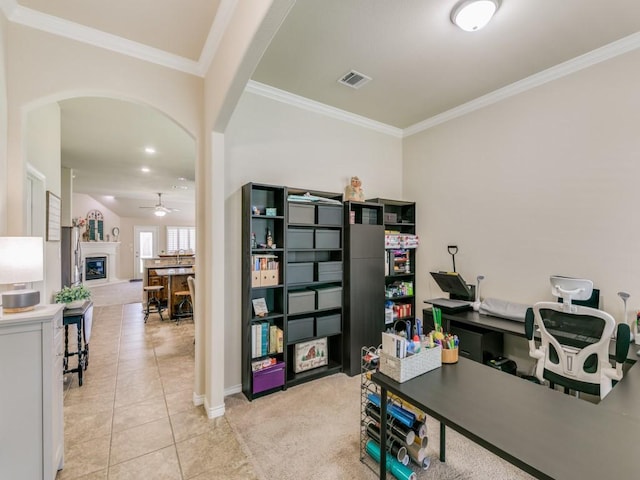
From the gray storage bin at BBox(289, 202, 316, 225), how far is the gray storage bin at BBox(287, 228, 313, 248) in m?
0.10

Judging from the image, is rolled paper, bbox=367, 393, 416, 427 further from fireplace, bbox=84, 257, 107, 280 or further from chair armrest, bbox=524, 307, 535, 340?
fireplace, bbox=84, 257, 107, 280

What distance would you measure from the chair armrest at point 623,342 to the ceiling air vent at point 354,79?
2.82m

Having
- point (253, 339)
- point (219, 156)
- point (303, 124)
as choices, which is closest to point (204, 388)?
point (253, 339)

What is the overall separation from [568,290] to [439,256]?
158 cm

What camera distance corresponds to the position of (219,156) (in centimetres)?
256

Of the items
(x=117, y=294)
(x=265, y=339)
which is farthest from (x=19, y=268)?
(x=117, y=294)

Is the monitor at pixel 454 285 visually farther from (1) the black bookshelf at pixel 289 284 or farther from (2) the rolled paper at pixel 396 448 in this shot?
(2) the rolled paper at pixel 396 448

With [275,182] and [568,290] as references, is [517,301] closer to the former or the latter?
[568,290]

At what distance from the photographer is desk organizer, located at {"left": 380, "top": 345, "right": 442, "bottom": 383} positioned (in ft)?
5.21

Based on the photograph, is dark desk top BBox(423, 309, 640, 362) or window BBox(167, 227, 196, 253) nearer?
dark desk top BBox(423, 309, 640, 362)

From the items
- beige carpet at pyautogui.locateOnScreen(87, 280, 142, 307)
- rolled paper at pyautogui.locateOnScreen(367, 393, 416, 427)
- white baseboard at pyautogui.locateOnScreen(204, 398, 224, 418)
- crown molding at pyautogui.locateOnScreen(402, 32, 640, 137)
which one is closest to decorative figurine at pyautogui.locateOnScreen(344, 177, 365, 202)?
crown molding at pyautogui.locateOnScreen(402, 32, 640, 137)

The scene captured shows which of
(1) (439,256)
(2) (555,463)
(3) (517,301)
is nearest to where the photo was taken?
(2) (555,463)

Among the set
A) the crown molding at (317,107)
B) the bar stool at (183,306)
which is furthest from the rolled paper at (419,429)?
the bar stool at (183,306)

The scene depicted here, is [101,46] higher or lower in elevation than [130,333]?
higher
